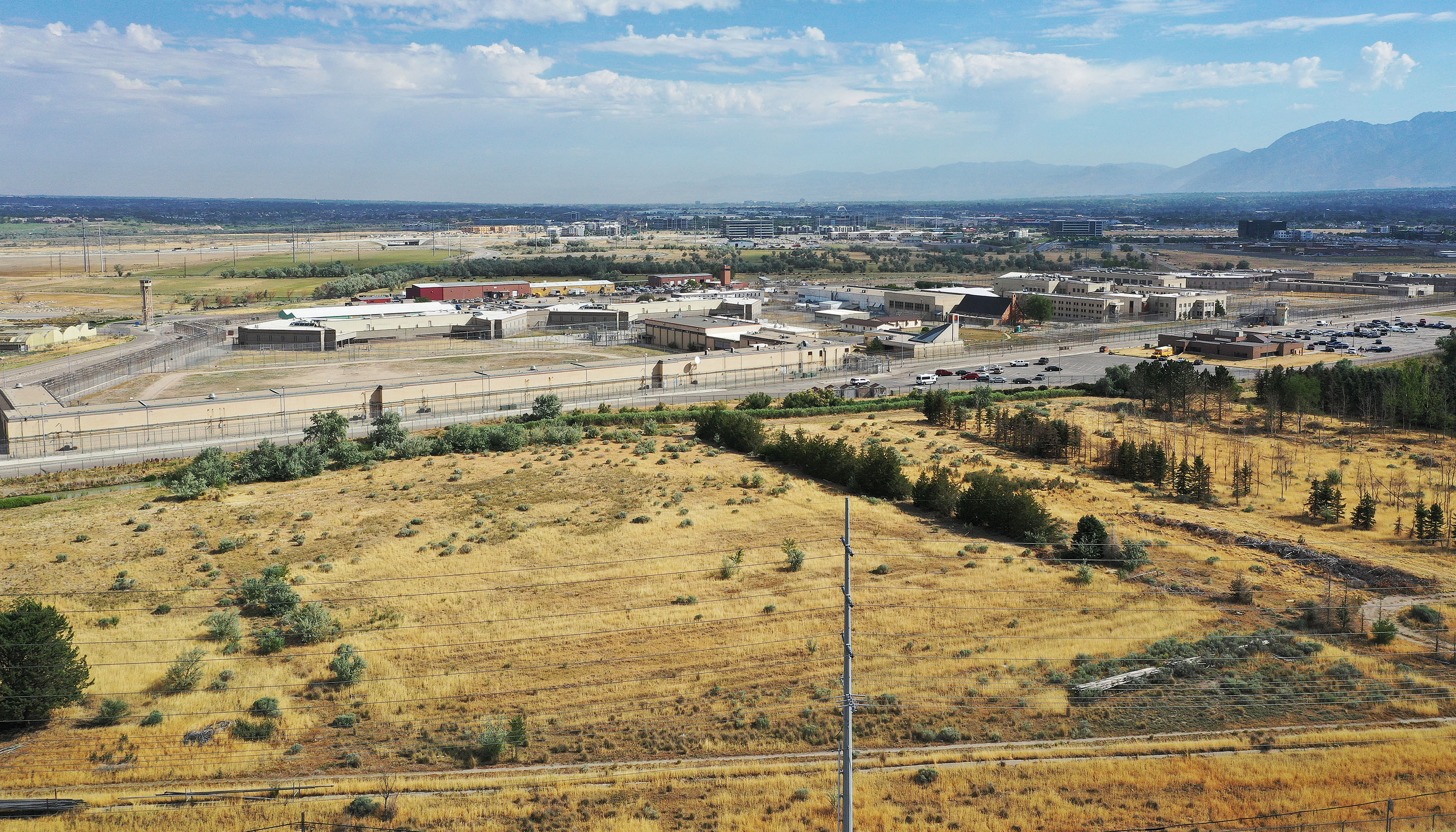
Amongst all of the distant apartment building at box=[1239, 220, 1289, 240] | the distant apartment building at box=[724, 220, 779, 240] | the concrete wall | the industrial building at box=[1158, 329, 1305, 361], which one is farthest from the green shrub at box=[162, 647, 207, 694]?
the distant apartment building at box=[724, 220, 779, 240]

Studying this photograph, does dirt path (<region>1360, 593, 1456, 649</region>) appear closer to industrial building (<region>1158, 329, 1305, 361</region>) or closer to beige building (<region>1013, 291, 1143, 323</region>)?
industrial building (<region>1158, 329, 1305, 361</region>)

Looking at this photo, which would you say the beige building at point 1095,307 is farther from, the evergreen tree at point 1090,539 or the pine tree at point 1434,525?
the evergreen tree at point 1090,539

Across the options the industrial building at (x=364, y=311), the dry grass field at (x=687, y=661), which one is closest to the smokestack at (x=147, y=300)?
the industrial building at (x=364, y=311)

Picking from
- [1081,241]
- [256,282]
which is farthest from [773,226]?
[256,282]

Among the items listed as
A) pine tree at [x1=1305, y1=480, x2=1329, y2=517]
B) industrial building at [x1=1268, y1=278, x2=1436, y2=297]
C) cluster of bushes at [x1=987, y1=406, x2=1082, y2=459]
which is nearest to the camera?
pine tree at [x1=1305, y1=480, x2=1329, y2=517]

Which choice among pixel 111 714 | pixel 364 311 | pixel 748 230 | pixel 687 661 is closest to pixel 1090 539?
pixel 687 661

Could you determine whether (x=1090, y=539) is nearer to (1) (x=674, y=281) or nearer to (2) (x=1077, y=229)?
(1) (x=674, y=281)
